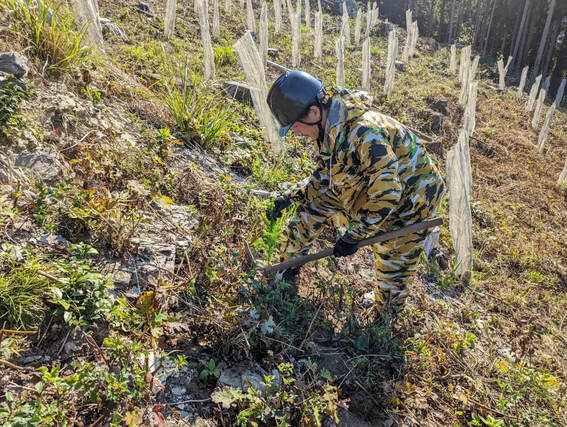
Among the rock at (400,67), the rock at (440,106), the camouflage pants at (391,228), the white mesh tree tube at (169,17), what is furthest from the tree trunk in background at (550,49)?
the camouflage pants at (391,228)

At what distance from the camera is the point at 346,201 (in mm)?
3035

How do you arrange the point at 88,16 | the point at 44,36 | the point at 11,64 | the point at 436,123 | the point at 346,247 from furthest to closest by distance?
the point at 436,123, the point at 88,16, the point at 44,36, the point at 11,64, the point at 346,247

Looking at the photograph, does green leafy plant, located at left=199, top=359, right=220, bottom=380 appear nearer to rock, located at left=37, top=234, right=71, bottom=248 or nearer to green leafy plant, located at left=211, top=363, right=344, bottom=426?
green leafy plant, located at left=211, top=363, right=344, bottom=426

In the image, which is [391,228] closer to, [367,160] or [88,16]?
[367,160]

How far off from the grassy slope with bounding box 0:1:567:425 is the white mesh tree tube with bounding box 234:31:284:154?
20 centimetres

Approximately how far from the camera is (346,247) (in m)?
2.86

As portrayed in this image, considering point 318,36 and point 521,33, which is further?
point 521,33

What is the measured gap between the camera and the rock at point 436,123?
862 cm

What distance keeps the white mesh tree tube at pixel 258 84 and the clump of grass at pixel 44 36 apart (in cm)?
212

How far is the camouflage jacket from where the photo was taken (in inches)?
102

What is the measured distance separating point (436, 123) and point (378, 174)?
23.1 ft

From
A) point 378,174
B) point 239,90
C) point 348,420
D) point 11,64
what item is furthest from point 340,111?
point 239,90

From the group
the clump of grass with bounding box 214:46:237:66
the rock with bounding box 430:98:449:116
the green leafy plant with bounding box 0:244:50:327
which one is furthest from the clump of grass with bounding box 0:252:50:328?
the rock with bounding box 430:98:449:116

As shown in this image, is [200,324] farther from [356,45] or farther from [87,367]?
[356,45]
